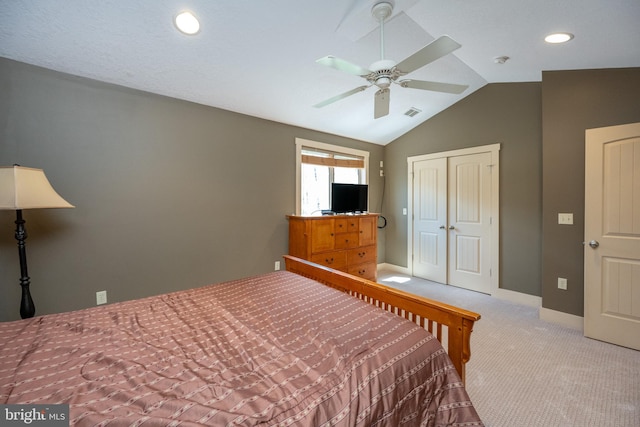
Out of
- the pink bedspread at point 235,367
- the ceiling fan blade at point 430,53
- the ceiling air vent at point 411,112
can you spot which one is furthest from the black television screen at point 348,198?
the pink bedspread at point 235,367

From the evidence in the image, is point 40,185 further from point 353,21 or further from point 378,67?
point 353,21

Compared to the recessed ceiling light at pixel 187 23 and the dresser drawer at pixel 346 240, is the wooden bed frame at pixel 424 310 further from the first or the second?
the recessed ceiling light at pixel 187 23

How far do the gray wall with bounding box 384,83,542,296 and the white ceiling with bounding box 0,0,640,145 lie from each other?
0.41 m

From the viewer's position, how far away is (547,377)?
203 cm

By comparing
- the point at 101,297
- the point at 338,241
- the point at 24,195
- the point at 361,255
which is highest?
the point at 24,195

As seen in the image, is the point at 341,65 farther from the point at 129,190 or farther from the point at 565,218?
the point at 565,218

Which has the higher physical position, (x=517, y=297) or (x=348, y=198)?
(x=348, y=198)

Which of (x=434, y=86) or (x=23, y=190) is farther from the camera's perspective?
(x=434, y=86)

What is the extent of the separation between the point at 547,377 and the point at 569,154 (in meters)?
2.19

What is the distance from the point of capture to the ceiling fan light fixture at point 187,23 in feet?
6.57

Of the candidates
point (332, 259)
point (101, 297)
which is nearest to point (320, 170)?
point (332, 259)

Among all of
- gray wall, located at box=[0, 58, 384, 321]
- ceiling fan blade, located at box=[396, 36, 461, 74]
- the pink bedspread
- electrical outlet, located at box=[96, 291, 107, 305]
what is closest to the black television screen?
gray wall, located at box=[0, 58, 384, 321]

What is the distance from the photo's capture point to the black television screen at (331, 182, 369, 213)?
402 cm

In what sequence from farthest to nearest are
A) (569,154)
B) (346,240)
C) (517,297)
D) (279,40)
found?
1. (346,240)
2. (517,297)
3. (569,154)
4. (279,40)
